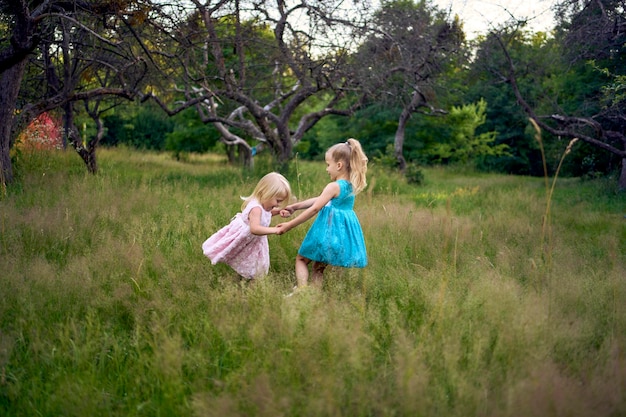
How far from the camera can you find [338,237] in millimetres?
4750

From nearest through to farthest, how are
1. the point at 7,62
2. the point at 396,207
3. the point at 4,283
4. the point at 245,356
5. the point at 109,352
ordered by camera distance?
the point at 245,356
the point at 109,352
the point at 4,283
the point at 7,62
the point at 396,207

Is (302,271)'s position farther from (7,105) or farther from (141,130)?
(141,130)

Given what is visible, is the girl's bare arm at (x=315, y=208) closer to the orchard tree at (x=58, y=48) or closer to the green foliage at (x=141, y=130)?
the orchard tree at (x=58, y=48)

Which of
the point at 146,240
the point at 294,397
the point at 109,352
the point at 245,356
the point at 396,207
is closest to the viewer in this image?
the point at 294,397

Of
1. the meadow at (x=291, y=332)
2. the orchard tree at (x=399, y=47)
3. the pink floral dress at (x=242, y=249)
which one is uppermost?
the orchard tree at (x=399, y=47)

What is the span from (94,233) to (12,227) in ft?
2.71

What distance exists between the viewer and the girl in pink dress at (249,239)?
459cm

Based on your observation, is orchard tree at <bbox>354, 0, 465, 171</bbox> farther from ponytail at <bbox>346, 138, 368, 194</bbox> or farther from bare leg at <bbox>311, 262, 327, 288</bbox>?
bare leg at <bbox>311, 262, 327, 288</bbox>

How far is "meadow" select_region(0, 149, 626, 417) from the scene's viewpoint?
268cm

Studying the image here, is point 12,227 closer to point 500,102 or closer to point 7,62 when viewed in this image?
point 7,62

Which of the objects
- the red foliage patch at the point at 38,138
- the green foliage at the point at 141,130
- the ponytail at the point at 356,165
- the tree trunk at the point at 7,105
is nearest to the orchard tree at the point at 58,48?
the tree trunk at the point at 7,105

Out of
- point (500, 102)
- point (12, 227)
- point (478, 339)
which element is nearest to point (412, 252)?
point (478, 339)

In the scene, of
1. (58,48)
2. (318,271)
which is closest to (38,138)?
(58,48)

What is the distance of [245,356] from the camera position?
10.3ft
